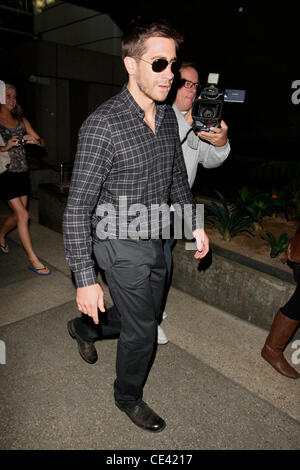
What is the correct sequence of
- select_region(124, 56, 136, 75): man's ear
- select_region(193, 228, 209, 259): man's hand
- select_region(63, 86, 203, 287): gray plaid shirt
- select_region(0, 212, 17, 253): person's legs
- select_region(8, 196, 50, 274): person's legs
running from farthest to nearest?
select_region(0, 212, 17, 253): person's legs < select_region(8, 196, 50, 274): person's legs < select_region(193, 228, 209, 259): man's hand < select_region(124, 56, 136, 75): man's ear < select_region(63, 86, 203, 287): gray plaid shirt

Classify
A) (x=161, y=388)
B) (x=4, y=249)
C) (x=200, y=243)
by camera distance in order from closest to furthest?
1. (x=200, y=243)
2. (x=161, y=388)
3. (x=4, y=249)

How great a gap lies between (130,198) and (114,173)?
17 centimetres

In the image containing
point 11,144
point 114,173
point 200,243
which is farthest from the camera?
point 11,144

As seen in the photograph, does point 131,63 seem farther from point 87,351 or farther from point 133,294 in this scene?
point 87,351

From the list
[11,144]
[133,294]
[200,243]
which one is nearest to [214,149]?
[200,243]

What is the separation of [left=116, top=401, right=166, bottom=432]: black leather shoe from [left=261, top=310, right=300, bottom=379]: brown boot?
3.74 feet

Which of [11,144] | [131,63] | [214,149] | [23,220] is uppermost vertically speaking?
[131,63]

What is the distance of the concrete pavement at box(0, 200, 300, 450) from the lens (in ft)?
7.11

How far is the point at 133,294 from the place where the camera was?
6.38 ft

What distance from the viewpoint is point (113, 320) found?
283cm

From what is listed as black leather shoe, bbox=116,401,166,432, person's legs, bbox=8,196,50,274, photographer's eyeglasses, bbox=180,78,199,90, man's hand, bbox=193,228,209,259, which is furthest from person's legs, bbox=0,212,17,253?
black leather shoe, bbox=116,401,166,432

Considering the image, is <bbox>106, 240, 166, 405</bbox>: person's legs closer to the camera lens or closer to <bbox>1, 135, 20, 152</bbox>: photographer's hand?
the camera lens
